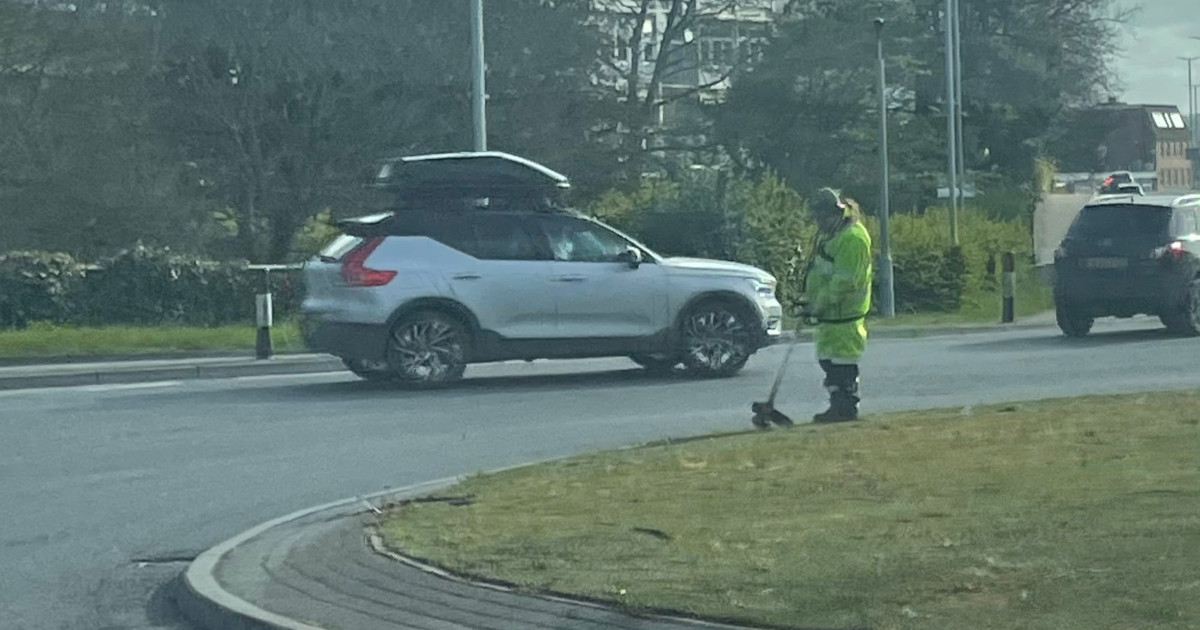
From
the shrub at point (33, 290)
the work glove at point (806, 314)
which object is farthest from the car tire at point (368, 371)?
the shrub at point (33, 290)

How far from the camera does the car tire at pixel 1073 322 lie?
25.7 m

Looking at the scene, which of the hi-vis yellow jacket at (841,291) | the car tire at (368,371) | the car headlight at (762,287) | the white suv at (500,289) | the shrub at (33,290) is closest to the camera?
the hi-vis yellow jacket at (841,291)

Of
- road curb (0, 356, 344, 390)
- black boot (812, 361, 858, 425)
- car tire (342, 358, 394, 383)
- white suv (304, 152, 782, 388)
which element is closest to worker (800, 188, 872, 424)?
black boot (812, 361, 858, 425)

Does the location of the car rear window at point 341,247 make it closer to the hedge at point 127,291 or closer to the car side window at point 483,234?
the car side window at point 483,234

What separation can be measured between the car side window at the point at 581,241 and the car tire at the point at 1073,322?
8.33m

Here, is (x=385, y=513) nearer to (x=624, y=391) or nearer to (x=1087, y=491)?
(x=1087, y=491)

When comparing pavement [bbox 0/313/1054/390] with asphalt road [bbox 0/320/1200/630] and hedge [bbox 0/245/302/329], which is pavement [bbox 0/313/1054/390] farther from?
hedge [bbox 0/245/302/329]

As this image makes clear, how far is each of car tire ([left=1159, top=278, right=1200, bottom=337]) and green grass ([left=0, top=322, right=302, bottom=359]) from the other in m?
10.7

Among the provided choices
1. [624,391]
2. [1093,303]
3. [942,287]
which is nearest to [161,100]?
[942,287]

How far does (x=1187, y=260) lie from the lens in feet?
81.9

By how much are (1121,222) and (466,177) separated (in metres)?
9.73

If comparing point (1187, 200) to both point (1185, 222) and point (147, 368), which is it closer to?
point (1185, 222)

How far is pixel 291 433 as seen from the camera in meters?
15.7

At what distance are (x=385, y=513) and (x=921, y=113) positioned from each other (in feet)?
155
